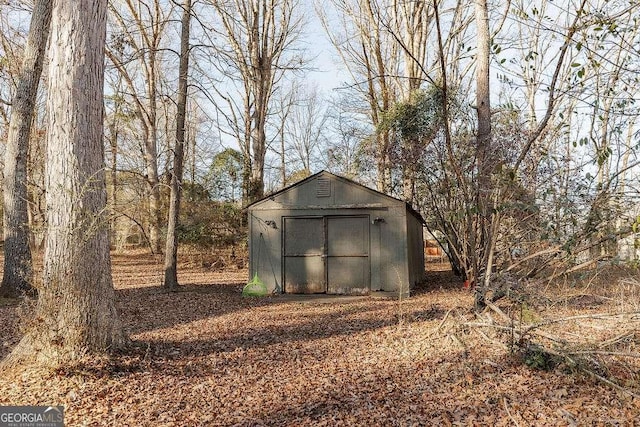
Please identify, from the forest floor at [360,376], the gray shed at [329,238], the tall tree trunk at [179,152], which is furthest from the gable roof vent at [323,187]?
the forest floor at [360,376]

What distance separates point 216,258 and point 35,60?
1068 centimetres

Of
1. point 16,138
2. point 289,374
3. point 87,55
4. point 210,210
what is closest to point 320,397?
point 289,374

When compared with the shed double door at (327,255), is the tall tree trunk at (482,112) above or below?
above

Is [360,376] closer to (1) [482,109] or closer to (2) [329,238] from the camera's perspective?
(1) [482,109]

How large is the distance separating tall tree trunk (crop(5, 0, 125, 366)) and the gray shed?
6.53 m

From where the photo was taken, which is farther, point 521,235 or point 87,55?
point 521,235

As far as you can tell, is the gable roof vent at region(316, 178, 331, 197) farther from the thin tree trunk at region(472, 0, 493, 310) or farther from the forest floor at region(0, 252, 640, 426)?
the forest floor at region(0, 252, 640, 426)

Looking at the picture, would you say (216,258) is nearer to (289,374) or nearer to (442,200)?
(442,200)

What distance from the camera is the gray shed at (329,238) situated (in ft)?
34.8

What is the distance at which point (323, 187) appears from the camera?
10.9 m

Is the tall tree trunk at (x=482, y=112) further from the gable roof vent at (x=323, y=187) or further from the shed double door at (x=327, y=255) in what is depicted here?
the gable roof vent at (x=323, y=187)

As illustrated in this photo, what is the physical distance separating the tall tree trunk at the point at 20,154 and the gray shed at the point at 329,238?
4.70 metres

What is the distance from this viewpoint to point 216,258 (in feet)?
60.4

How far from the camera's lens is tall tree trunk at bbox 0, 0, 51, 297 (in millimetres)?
8711
